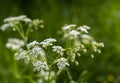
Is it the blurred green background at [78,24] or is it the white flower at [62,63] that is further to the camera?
the blurred green background at [78,24]

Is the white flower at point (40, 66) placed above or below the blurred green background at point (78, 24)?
below

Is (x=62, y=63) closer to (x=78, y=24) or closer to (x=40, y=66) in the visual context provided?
(x=40, y=66)

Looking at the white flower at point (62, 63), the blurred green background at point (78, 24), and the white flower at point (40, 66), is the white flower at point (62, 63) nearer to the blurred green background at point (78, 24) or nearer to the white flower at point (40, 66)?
the white flower at point (40, 66)

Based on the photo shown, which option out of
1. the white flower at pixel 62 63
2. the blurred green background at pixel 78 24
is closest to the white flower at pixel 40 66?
the white flower at pixel 62 63

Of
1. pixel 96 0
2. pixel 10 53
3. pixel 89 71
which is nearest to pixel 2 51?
pixel 10 53

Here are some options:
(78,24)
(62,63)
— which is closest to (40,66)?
(62,63)

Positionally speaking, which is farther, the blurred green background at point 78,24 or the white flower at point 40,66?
the blurred green background at point 78,24

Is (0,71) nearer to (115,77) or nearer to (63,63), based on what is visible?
(115,77)

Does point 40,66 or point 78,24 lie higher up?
point 78,24

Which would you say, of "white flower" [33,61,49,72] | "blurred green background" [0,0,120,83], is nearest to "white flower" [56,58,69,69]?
"white flower" [33,61,49,72]
